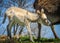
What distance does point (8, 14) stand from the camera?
6203 millimetres

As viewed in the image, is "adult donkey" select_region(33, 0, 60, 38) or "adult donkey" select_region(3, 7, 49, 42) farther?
"adult donkey" select_region(33, 0, 60, 38)

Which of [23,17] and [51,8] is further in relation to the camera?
[51,8]

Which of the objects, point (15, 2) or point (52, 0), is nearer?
point (52, 0)

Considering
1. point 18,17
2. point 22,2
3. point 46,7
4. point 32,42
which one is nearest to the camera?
point 32,42

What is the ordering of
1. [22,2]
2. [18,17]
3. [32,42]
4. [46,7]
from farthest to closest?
1. [22,2]
2. [46,7]
3. [18,17]
4. [32,42]

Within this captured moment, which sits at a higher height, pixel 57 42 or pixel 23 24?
pixel 23 24

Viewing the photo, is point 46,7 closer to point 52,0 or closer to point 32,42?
point 52,0

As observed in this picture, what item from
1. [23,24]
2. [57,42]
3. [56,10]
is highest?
[56,10]

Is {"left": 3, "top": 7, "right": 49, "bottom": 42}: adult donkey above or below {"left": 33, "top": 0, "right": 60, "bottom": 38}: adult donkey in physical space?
below

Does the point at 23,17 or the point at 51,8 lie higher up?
the point at 51,8

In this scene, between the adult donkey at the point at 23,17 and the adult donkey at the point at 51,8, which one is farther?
the adult donkey at the point at 51,8

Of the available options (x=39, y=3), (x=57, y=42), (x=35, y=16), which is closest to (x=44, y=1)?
(x=39, y=3)

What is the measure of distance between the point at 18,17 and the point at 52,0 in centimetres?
248

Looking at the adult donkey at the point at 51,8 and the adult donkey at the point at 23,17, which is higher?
the adult donkey at the point at 51,8
